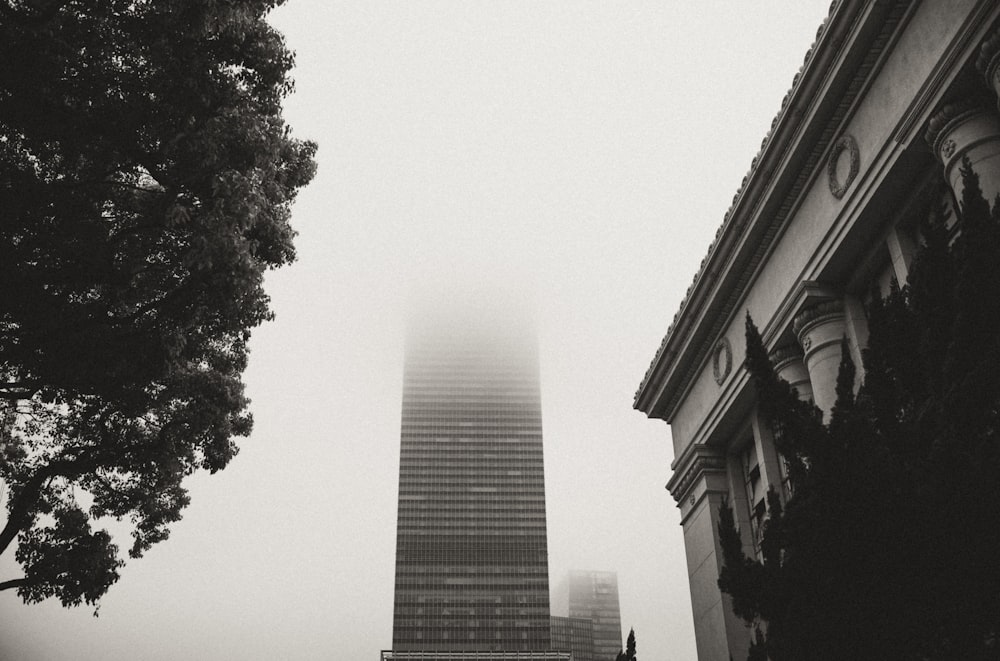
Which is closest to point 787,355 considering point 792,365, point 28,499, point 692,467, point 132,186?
point 792,365

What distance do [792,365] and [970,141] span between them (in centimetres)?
646

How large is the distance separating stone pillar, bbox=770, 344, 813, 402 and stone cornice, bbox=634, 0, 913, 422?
216 cm

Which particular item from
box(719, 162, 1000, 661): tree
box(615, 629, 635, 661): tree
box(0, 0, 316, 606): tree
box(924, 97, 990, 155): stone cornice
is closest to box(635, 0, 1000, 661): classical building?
box(924, 97, 990, 155): stone cornice

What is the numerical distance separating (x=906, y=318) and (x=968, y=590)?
7.50 ft

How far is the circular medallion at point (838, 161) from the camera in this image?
13766 mm

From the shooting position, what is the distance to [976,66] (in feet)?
34.8

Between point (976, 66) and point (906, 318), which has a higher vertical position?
point (976, 66)

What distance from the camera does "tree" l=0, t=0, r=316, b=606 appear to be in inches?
407

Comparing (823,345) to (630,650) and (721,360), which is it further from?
(630,650)

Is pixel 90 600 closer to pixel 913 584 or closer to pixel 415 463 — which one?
pixel 913 584

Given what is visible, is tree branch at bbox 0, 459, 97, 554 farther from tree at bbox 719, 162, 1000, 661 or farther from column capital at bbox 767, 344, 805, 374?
column capital at bbox 767, 344, 805, 374

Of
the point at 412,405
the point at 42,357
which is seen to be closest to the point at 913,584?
the point at 42,357

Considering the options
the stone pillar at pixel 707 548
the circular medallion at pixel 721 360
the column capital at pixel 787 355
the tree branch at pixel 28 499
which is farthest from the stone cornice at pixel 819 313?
the tree branch at pixel 28 499

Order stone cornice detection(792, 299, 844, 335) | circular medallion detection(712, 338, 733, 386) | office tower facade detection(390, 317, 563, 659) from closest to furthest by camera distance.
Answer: stone cornice detection(792, 299, 844, 335), circular medallion detection(712, 338, 733, 386), office tower facade detection(390, 317, 563, 659)
